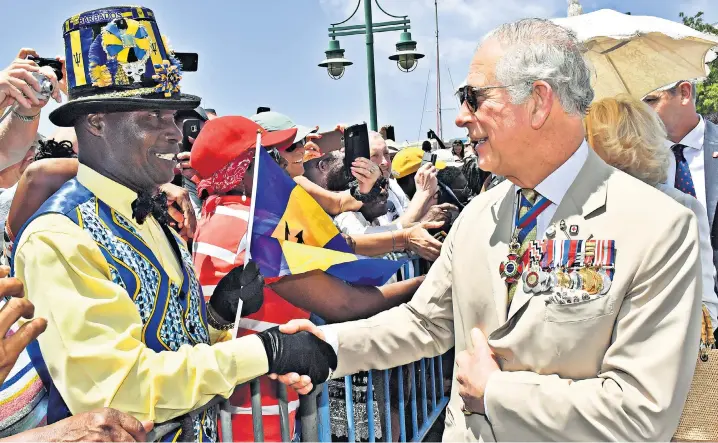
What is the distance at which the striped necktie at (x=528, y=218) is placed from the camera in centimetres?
235

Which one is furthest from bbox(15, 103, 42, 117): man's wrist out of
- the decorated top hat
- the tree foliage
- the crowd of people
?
the tree foliage

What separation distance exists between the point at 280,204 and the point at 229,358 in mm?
949

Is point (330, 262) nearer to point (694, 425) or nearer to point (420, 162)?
point (694, 425)

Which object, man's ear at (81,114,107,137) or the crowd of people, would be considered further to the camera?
man's ear at (81,114,107,137)

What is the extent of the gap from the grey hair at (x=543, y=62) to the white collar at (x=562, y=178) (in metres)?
0.17

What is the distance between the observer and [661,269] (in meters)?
2.03

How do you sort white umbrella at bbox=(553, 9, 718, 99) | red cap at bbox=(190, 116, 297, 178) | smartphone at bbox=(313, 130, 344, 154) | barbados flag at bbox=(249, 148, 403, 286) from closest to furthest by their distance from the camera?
barbados flag at bbox=(249, 148, 403, 286), red cap at bbox=(190, 116, 297, 178), white umbrella at bbox=(553, 9, 718, 99), smartphone at bbox=(313, 130, 344, 154)

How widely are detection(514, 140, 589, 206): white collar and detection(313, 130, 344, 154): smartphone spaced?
18.2 feet

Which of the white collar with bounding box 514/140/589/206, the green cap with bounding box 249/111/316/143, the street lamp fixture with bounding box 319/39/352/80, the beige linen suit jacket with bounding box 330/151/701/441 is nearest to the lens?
the beige linen suit jacket with bounding box 330/151/701/441

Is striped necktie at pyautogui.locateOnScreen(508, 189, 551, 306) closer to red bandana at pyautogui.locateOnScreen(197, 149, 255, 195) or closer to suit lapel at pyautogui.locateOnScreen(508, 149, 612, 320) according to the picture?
suit lapel at pyautogui.locateOnScreen(508, 149, 612, 320)

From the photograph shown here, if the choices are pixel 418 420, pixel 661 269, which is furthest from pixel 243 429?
pixel 661 269

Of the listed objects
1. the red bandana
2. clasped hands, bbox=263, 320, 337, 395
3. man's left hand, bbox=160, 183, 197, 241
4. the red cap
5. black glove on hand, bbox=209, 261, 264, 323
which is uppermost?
the red cap

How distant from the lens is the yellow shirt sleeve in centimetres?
206

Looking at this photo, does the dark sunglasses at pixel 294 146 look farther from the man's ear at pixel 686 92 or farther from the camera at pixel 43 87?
Answer: the man's ear at pixel 686 92
